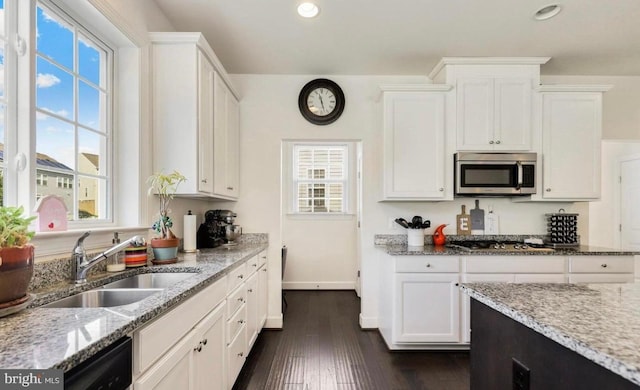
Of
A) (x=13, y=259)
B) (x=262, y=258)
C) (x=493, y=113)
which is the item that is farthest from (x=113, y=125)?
(x=493, y=113)

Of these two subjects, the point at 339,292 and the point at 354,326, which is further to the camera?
the point at 339,292

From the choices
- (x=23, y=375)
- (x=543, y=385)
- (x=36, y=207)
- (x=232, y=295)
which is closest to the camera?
(x=23, y=375)

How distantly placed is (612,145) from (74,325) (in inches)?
265

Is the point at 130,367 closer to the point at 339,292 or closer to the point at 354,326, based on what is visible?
the point at 354,326

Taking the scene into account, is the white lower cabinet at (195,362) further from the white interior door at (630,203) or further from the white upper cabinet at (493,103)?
the white interior door at (630,203)

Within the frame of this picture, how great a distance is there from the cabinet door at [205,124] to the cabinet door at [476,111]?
2177 millimetres

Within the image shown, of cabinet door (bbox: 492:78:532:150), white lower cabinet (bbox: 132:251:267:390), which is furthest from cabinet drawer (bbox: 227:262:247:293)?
cabinet door (bbox: 492:78:532:150)

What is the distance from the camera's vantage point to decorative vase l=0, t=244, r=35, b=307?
37.1 inches

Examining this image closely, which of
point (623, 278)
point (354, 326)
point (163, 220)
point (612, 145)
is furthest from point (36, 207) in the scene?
point (612, 145)

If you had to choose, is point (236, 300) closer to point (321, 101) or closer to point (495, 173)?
point (321, 101)

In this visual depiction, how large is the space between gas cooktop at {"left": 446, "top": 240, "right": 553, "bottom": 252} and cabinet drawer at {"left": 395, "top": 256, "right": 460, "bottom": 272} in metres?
0.20

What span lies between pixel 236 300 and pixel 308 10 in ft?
6.90

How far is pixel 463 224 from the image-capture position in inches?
124

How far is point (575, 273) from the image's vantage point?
259 cm
